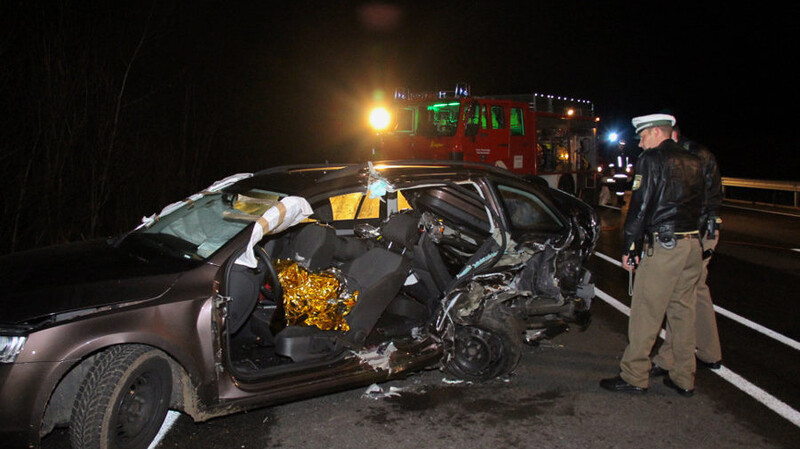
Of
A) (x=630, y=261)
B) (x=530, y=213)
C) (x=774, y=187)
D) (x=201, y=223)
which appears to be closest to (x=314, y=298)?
(x=201, y=223)

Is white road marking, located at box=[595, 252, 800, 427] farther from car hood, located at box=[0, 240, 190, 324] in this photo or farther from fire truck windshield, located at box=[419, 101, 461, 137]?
fire truck windshield, located at box=[419, 101, 461, 137]

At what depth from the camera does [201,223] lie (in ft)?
14.4

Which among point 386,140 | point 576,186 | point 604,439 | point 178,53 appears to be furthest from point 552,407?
point 178,53

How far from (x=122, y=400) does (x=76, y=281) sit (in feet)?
2.36

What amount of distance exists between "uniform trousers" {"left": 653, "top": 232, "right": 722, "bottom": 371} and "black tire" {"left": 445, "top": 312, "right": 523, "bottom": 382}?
1.19 metres

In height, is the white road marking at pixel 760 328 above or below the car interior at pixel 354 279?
below

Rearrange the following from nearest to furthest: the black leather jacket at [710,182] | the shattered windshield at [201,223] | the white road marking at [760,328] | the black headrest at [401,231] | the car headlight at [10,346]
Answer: the car headlight at [10,346] < the shattered windshield at [201,223] < the black headrest at [401,231] < the black leather jacket at [710,182] < the white road marking at [760,328]

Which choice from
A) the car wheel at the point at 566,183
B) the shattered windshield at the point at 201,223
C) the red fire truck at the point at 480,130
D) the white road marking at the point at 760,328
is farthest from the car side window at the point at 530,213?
the car wheel at the point at 566,183

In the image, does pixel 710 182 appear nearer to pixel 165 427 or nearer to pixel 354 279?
pixel 354 279

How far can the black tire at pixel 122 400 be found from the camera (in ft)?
10.2

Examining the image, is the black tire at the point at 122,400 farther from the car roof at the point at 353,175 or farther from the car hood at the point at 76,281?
the car roof at the point at 353,175

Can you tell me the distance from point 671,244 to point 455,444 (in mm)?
2137

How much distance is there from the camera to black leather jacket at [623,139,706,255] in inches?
175

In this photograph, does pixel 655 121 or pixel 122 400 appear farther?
A: pixel 655 121
